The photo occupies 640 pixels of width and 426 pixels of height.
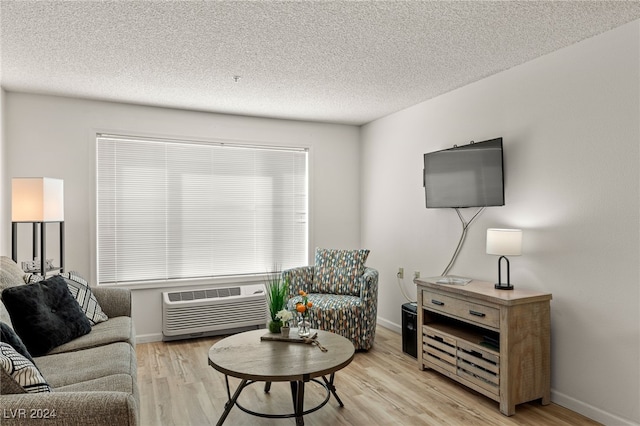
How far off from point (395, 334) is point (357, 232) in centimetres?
141

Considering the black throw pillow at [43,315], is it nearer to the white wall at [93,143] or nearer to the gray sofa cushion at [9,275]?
the gray sofa cushion at [9,275]

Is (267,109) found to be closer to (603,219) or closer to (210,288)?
(210,288)

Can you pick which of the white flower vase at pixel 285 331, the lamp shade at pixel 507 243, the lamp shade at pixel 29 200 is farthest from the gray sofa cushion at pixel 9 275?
the lamp shade at pixel 507 243

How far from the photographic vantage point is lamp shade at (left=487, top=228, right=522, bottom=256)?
9.71 ft

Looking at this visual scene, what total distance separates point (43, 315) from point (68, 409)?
1.32 meters

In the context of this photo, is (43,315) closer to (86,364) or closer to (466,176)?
(86,364)

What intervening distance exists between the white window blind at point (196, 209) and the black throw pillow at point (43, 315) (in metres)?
1.56

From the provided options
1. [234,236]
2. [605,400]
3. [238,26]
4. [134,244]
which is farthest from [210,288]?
[605,400]

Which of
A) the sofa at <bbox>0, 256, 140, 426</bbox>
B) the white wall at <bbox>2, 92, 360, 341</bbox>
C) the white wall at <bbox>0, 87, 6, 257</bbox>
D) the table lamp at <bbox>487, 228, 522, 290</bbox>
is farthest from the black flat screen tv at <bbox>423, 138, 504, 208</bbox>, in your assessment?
the white wall at <bbox>0, 87, 6, 257</bbox>

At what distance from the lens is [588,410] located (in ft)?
8.88

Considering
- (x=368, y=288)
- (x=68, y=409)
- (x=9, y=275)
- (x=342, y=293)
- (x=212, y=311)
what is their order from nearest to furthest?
(x=68, y=409), (x=9, y=275), (x=368, y=288), (x=342, y=293), (x=212, y=311)

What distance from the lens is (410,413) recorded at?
8.96 feet

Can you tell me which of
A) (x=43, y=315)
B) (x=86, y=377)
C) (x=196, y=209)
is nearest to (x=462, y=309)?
(x=86, y=377)

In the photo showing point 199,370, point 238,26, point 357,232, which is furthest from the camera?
point 357,232
